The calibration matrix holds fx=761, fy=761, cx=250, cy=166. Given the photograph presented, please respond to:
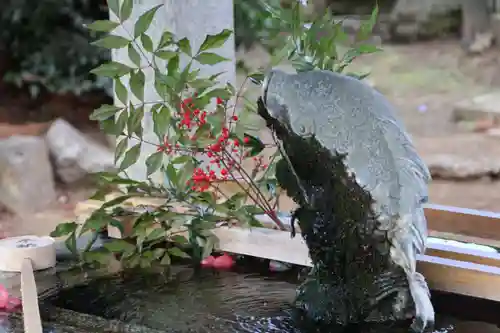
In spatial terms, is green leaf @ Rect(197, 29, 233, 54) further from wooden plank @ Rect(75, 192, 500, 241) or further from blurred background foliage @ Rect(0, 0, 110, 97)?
blurred background foliage @ Rect(0, 0, 110, 97)

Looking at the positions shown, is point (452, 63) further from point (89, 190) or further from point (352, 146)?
point (352, 146)

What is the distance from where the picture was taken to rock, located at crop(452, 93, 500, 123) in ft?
15.9

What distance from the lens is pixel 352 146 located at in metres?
1.37

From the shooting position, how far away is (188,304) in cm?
Result: 159

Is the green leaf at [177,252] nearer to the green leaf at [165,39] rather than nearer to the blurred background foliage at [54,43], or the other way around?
the green leaf at [165,39]

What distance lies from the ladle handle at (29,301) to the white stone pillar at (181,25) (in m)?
0.60

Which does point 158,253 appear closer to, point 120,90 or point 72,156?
point 120,90

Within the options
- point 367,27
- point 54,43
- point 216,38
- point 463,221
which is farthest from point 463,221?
point 54,43

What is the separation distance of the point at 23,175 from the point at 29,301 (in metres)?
2.51

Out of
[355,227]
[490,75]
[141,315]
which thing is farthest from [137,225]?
[490,75]

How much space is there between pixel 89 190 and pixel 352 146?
3.02 metres

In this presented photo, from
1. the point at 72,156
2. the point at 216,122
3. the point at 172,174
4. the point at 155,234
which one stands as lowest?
the point at 72,156

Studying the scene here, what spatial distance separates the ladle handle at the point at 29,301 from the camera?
4.60ft

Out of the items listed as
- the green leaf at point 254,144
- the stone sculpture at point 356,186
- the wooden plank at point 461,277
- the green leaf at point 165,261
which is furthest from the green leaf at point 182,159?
the wooden plank at point 461,277
